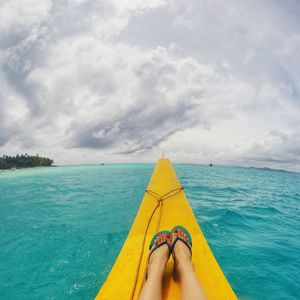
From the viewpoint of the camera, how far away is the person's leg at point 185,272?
1654 mm

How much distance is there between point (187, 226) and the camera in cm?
338

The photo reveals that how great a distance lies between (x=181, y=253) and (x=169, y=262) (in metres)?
0.25

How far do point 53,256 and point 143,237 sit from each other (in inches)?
101

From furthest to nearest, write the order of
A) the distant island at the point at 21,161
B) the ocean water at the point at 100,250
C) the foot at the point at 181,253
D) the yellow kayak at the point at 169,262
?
the distant island at the point at 21,161 → the ocean water at the point at 100,250 → the foot at the point at 181,253 → the yellow kayak at the point at 169,262

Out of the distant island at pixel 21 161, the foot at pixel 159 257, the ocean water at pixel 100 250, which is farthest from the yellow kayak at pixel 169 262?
the distant island at pixel 21 161

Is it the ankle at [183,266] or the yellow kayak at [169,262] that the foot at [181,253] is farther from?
the yellow kayak at [169,262]

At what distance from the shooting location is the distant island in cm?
6756

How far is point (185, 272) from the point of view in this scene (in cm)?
197

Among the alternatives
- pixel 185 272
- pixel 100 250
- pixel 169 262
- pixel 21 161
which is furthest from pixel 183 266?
pixel 21 161

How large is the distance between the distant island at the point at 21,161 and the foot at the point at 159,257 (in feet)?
275

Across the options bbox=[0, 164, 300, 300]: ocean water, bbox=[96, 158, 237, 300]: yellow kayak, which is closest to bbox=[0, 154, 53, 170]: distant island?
bbox=[0, 164, 300, 300]: ocean water

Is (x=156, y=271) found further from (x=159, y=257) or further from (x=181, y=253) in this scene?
(x=181, y=253)

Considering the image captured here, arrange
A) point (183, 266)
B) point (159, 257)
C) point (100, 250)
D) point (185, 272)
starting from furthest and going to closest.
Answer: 1. point (100, 250)
2. point (159, 257)
3. point (183, 266)
4. point (185, 272)

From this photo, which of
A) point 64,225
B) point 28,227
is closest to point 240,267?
point 64,225
